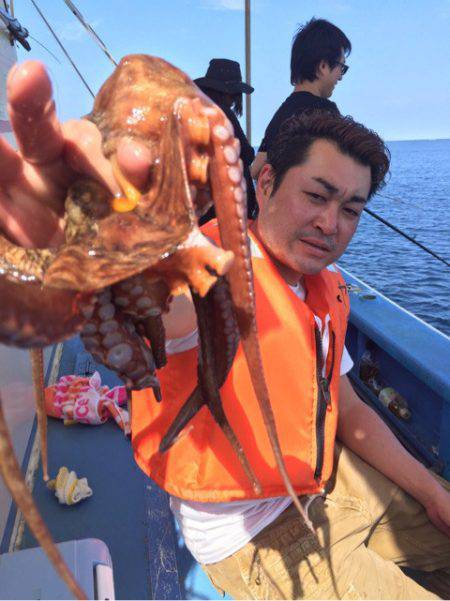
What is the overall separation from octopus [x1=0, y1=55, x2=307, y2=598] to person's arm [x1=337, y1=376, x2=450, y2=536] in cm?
200

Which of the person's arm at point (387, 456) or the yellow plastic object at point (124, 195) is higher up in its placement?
the yellow plastic object at point (124, 195)

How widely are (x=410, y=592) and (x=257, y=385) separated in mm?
2016

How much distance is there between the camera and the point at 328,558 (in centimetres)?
229

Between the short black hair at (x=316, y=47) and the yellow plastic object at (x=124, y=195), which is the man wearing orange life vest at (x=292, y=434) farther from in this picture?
the short black hair at (x=316, y=47)

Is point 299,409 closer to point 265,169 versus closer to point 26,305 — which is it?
point 265,169

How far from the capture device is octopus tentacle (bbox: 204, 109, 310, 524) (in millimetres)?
944

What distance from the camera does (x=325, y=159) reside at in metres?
2.37

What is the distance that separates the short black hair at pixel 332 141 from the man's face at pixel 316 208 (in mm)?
38

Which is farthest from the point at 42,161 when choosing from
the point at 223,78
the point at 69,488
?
the point at 223,78

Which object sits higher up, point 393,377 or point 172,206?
point 172,206

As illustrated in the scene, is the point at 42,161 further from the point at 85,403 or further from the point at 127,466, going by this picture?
the point at 85,403

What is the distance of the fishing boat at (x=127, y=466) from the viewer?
7.13ft

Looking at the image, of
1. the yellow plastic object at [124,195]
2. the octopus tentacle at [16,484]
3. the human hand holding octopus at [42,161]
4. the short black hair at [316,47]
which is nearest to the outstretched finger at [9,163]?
the human hand holding octopus at [42,161]

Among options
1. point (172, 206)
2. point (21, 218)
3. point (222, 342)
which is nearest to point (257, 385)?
point (222, 342)
